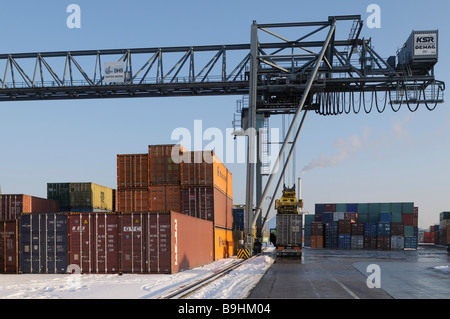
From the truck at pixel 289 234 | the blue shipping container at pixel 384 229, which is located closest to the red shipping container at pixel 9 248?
the truck at pixel 289 234

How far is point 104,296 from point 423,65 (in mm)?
28000

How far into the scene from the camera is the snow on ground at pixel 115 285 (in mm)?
16266

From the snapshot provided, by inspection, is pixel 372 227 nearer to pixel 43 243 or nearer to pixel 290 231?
pixel 290 231

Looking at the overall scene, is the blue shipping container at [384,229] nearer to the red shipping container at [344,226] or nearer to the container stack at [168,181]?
the red shipping container at [344,226]

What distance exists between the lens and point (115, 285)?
19328mm

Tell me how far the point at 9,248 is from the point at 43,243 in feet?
6.54

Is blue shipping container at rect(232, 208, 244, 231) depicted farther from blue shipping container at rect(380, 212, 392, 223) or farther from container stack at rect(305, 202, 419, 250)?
blue shipping container at rect(380, 212, 392, 223)

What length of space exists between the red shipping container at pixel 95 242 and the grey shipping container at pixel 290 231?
18.1 meters

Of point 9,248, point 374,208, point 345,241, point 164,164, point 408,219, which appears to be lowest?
point 345,241

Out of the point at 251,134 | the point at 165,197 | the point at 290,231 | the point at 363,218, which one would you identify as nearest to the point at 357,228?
the point at 363,218

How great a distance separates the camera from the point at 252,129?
3519 cm

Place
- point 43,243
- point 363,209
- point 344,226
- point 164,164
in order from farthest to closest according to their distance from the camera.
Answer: point 363,209
point 344,226
point 164,164
point 43,243

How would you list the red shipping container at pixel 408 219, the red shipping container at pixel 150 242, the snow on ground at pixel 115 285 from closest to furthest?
1. the snow on ground at pixel 115 285
2. the red shipping container at pixel 150 242
3. the red shipping container at pixel 408 219
